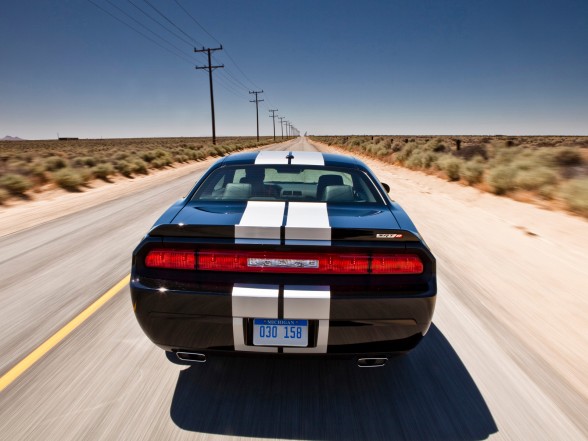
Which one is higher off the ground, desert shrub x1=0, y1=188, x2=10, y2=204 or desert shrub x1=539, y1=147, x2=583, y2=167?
desert shrub x1=539, y1=147, x2=583, y2=167

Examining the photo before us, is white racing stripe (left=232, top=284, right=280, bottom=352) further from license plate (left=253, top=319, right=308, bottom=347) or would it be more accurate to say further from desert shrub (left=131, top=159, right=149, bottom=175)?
A: desert shrub (left=131, top=159, right=149, bottom=175)

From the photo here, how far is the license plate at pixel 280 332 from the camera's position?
2236 mm

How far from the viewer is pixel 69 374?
8.96 feet

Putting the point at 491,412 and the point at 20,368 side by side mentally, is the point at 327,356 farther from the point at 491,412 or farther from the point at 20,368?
the point at 20,368

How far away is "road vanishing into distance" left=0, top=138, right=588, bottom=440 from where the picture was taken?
224 cm

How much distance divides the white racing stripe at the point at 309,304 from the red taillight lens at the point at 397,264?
0.34 m

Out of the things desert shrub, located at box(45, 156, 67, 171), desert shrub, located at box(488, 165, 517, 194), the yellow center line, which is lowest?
desert shrub, located at box(45, 156, 67, 171)

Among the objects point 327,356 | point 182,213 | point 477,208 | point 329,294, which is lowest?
point 477,208

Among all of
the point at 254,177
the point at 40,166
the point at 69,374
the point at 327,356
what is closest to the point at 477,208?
the point at 254,177

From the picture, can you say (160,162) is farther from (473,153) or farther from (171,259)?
(171,259)

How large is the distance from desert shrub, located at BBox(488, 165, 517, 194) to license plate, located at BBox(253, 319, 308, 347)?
36.1 feet

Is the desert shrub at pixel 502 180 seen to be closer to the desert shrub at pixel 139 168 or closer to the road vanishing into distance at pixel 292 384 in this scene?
the road vanishing into distance at pixel 292 384

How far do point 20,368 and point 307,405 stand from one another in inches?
81.8

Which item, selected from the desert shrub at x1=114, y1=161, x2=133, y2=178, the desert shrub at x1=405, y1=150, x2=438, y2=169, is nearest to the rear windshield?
the desert shrub at x1=114, y1=161, x2=133, y2=178
